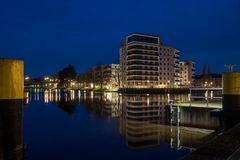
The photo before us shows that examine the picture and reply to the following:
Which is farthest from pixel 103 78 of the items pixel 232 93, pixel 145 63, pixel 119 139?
pixel 232 93

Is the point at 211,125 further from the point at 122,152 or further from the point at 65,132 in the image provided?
the point at 65,132

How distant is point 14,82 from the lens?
1184 cm

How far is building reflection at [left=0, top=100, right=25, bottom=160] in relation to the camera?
11.3 meters

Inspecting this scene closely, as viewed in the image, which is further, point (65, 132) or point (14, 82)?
point (65, 132)

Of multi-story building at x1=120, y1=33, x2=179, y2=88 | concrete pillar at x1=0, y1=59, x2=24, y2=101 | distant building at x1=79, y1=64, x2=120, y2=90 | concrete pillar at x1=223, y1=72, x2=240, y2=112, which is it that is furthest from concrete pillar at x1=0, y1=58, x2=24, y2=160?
distant building at x1=79, y1=64, x2=120, y2=90

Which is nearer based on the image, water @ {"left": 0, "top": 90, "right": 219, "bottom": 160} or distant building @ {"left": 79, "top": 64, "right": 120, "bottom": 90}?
water @ {"left": 0, "top": 90, "right": 219, "bottom": 160}

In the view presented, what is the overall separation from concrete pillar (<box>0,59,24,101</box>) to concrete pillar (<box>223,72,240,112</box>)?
11.6 meters

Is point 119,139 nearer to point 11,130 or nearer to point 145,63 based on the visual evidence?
point 11,130

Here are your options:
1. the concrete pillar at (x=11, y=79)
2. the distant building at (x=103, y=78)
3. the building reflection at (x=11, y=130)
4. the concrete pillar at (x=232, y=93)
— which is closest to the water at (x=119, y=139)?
the building reflection at (x=11, y=130)

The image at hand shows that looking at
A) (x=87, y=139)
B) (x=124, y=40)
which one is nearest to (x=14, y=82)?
(x=87, y=139)

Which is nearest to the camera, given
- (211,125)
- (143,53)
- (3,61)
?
(3,61)

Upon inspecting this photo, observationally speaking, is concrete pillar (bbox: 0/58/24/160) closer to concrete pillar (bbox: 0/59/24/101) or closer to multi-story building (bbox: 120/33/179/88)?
concrete pillar (bbox: 0/59/24/101)

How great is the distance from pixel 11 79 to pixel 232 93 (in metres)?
12.3

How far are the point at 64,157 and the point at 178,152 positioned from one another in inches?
234
